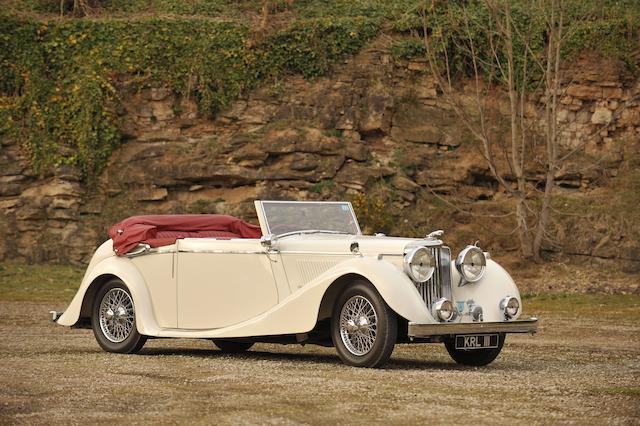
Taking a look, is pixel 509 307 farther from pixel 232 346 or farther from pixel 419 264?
pixel 232 346

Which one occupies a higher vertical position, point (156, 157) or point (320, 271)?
point (156, 157)

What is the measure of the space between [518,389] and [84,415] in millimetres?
3201

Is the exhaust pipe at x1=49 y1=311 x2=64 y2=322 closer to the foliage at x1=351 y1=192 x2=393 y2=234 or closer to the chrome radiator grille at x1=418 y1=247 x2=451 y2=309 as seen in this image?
the chrome radiator grille at x1=418 y1=247 x2=451 y2=309

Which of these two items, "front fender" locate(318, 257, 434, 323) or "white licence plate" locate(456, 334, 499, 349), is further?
"white licence plate" locate(456, 334, 499, 349)

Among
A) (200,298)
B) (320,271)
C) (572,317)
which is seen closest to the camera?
(320,271)

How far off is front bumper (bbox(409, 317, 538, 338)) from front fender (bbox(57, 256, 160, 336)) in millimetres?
3019

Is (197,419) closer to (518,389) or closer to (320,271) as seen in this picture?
(518,389)

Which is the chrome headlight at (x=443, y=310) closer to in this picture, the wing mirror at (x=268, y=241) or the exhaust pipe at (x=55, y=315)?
the wing mirror at (x=268, y=241)

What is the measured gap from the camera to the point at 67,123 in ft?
76.9

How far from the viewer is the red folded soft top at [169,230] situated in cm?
1161

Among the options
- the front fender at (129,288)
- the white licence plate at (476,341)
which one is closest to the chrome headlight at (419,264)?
the white licence plate at (476,341)

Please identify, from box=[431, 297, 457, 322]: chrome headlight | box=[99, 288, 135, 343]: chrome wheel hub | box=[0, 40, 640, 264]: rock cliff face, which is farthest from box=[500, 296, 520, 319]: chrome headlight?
box=[0, 40, 640, 264]: rock cliff face

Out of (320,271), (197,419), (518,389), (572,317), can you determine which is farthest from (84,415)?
(572,317)

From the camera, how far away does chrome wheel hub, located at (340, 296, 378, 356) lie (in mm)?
9672
